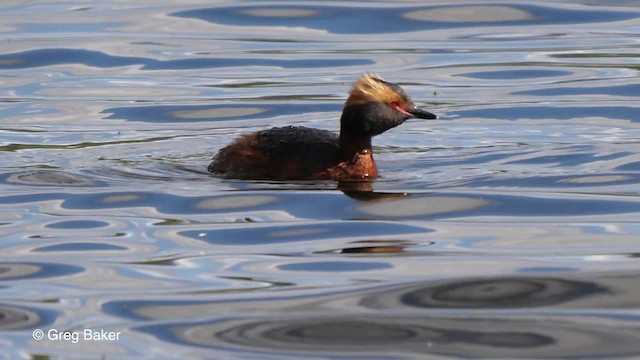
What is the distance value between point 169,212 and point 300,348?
320 centimetres

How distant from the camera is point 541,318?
295 inches

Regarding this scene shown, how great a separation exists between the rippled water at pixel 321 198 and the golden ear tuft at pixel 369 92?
0.54m

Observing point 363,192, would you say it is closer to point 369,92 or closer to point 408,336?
point 369,92

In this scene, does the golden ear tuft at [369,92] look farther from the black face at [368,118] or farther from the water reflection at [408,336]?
the water reflection at [408,336]

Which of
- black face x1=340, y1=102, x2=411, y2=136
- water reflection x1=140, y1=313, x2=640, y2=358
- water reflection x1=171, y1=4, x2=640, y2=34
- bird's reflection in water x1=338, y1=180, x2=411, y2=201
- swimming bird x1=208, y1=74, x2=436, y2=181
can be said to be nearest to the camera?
water reflection x1=140, y1=313, x2=640, y2=358

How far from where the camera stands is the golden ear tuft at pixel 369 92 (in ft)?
37.5

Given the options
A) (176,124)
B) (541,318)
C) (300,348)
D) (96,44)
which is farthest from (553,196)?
(96,44)

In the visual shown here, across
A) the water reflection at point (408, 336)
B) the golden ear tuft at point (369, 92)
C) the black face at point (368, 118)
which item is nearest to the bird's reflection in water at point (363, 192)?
the black face at point (368, 118)

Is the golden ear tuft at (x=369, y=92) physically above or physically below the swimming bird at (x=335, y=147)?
above

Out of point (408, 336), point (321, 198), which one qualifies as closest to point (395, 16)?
point (321, 198)

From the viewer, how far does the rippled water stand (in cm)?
745

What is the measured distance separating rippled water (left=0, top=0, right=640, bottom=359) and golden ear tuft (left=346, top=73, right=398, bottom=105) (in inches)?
21.4

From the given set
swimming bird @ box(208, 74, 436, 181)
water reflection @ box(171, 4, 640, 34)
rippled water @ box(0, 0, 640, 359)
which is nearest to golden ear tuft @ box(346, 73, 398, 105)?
swimming bird @ box(208, 74, 436, 181)

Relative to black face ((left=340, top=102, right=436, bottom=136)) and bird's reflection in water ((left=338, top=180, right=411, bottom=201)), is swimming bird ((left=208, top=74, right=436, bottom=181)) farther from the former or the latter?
bird's reflection in water ((left=338, top=180, right=411, bottom=201))
